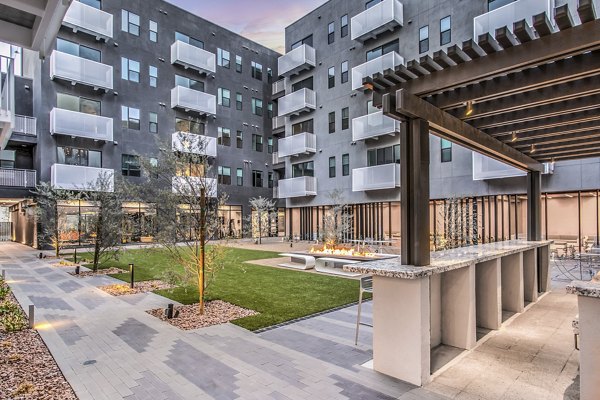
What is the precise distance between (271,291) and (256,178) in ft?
83.7

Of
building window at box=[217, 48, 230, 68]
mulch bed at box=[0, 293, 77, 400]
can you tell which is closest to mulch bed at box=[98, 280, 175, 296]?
mulch bed at box=[0, 293, 77, 400]

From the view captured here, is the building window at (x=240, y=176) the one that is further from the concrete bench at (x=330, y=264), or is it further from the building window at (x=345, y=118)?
the concrete bench at (x=330, y=264)

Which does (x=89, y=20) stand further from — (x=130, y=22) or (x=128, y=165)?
(x=128, y=165)

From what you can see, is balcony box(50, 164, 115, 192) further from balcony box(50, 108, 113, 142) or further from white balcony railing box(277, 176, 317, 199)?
white balcony railing box(277, 176, 317, 199)

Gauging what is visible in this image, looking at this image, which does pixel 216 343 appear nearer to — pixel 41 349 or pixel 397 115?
pixel 41 349

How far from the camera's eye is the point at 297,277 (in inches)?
503

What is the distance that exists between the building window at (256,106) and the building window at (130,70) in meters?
11.2

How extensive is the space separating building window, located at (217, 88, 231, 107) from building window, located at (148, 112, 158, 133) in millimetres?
6332

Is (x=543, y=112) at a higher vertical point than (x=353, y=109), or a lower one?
lower

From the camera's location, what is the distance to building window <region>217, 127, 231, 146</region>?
3228 cm

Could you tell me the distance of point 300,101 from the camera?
2855 cm

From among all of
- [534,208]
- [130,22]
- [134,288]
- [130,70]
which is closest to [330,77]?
[130,70]

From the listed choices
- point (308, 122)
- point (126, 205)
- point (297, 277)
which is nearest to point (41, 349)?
point (297, 277)

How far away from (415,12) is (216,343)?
2255 cm
